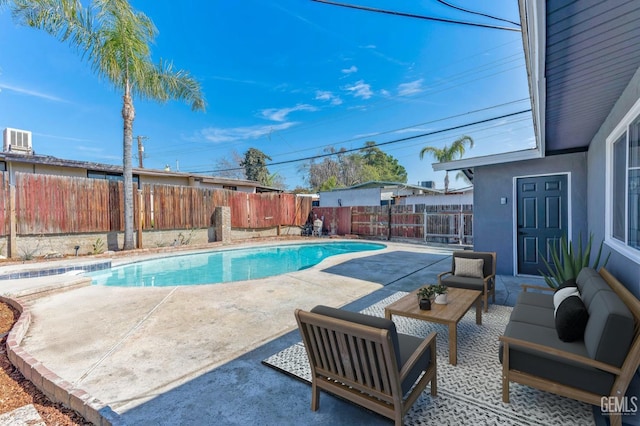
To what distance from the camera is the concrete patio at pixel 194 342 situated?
215 cm

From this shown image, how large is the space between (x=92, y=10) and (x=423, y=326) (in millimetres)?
12484

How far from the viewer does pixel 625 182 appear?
3.19m

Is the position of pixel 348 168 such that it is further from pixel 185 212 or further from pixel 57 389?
pixel 57 389

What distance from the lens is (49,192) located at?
356 inches

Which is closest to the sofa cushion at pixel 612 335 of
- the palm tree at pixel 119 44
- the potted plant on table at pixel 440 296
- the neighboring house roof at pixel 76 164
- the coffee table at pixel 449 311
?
the coffee table at pixel 449 311

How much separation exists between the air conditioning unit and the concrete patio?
11.1 metres

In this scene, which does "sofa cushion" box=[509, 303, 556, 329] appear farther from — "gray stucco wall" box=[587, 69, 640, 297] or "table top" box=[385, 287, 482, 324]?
"gray stucco wall" box=[587, 69, 640, 297]

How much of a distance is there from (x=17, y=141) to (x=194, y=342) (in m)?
16.6

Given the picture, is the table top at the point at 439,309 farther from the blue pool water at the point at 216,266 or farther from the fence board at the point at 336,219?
the fence board at the point at 336,219

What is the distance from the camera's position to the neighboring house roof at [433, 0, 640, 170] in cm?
183

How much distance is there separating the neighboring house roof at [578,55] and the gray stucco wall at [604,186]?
12 centimetres

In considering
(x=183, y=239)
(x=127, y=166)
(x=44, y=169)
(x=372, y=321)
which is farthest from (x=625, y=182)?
(x=44, y=169)

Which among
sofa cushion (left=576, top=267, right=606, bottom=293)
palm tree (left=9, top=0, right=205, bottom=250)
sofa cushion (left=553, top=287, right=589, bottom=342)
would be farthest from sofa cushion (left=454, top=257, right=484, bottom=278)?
palm tree (left=9, top=0, right=205, bottom=250)

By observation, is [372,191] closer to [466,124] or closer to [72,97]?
[466,124]
